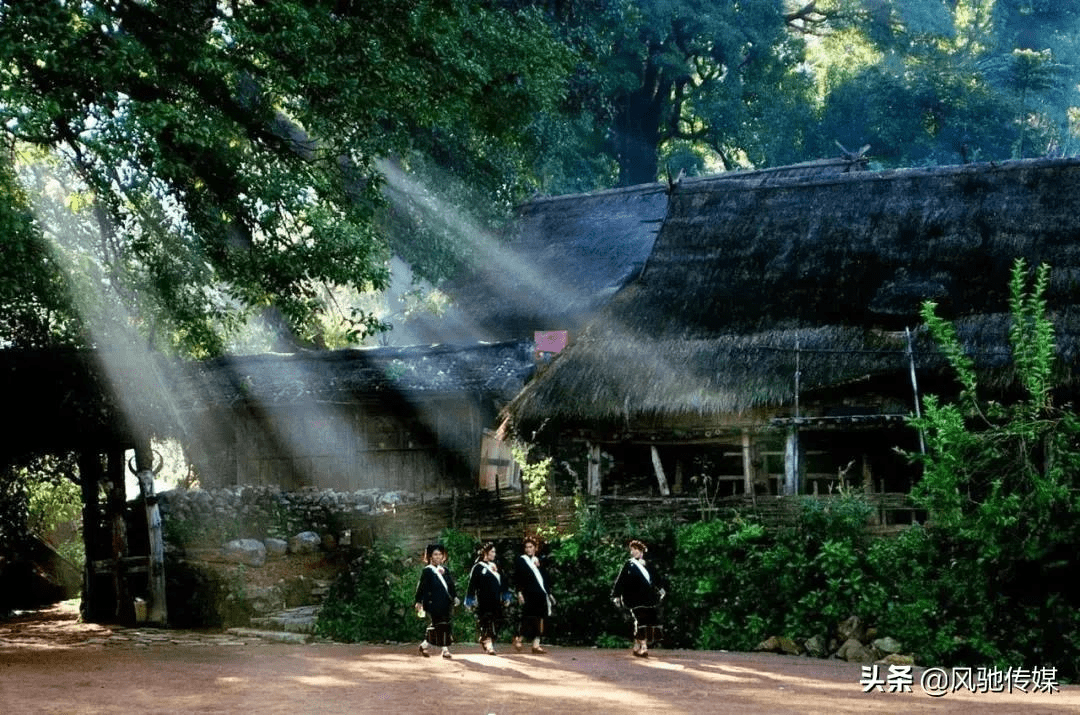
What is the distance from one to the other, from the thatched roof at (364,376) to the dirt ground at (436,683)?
27.3 feet

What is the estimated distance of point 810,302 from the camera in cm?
2072

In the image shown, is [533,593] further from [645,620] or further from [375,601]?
[375,601]

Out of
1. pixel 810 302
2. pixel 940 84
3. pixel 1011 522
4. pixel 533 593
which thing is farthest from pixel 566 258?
pixel 940 84

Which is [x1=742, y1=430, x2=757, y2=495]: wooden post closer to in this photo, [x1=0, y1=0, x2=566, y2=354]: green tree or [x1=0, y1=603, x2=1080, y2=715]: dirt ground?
[x1=0, y1=603, x2=1080, y2=715]: dirt ground

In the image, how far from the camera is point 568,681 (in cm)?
1198

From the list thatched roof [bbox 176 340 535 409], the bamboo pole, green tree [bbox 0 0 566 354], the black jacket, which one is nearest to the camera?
the black jacket

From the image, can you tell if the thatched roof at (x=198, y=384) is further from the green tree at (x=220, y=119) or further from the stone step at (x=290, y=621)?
the stone step at (x=290, y=621)

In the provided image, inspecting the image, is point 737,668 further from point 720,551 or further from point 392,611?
point 392,611

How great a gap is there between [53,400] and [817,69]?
35.8 metres

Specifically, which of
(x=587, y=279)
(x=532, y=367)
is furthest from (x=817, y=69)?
(x=532, y=367)

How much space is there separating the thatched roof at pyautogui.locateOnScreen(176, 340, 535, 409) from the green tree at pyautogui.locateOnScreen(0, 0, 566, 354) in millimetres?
4364

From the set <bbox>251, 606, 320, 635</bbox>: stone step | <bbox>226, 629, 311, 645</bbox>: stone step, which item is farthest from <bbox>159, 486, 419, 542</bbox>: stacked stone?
<bbox>226, 629, 311, 645</bbox>: stone step

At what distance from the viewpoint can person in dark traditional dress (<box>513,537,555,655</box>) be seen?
1502 cm

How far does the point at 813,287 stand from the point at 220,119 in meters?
9.11
